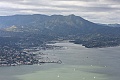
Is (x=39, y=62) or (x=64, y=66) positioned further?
(x=39, y=62)

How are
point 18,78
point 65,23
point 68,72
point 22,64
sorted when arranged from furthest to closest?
point 65,23, point 22,64, point 68,72, point 18,78

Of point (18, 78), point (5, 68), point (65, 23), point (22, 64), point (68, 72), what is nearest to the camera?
point (18, 78)

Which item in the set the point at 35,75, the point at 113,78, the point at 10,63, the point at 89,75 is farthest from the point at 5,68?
the point at 113,78

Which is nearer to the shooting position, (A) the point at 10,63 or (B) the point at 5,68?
(B) the point at 5,68

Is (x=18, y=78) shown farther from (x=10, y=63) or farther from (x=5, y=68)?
(x=10, y=63)

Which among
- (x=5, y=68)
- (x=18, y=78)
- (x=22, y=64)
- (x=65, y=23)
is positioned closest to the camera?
(x=18, y=78)

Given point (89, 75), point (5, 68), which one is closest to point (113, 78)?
point (89, 75)

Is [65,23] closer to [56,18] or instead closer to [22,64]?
[56,18]

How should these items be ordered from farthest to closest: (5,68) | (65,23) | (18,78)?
1. (65,23)
2. (5,68)
3. (18,78)
